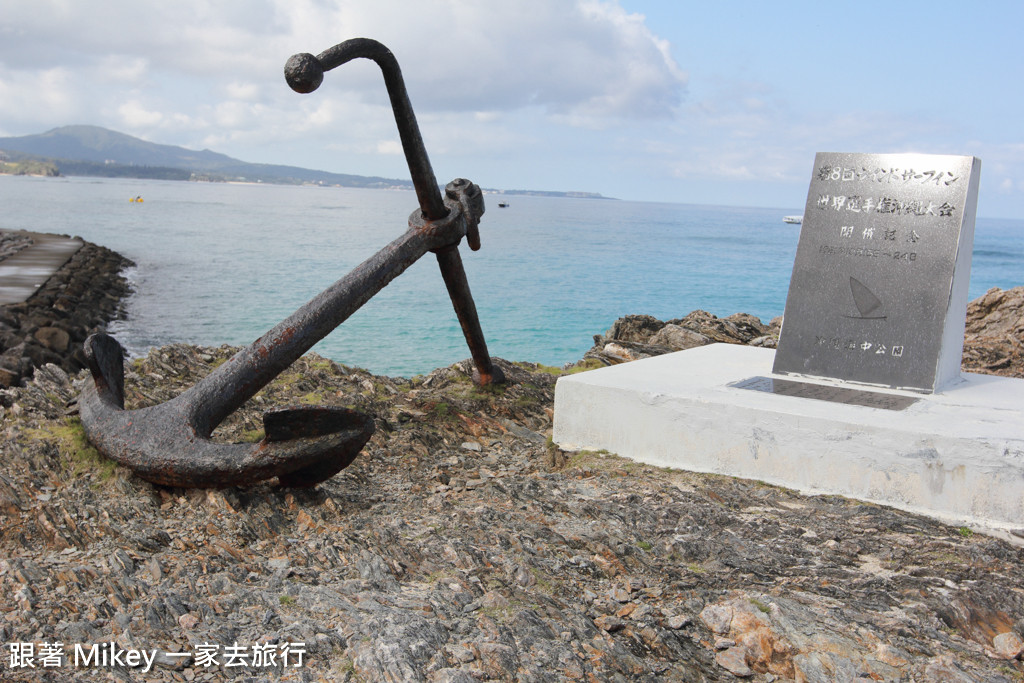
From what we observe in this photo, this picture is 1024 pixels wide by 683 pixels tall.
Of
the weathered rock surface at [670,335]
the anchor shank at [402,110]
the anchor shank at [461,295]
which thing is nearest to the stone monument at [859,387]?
the anchor shank at [461,295]

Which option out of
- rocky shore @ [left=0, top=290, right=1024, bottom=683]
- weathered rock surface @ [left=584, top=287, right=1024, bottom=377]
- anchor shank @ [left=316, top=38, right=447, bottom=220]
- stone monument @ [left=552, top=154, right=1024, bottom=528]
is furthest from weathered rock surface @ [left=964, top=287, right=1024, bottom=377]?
anchor shank @ [left=316, top=38, right=447, bottom=220]

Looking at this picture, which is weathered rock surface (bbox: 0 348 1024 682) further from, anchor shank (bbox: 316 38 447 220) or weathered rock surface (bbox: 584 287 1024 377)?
weathered rock surface (bbox: 584 287 1024 377)

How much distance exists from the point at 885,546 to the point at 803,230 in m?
2.37

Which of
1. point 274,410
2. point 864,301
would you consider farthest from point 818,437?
point 274,410

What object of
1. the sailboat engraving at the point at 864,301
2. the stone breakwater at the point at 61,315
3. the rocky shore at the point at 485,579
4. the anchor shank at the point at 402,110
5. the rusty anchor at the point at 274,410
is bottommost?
the stone breakwater at the point at 61,315

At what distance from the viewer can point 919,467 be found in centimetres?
332

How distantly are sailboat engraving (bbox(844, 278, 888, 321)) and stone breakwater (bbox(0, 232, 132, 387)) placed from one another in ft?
19.1

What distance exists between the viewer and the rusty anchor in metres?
2.99

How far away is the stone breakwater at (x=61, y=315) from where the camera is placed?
9.14 m

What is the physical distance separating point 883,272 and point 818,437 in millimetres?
1531

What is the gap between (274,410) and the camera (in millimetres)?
2949

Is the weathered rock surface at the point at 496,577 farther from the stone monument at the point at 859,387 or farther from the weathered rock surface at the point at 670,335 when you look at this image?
the weathered rock surface at the point at 670,335

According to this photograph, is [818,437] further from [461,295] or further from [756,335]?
[756,335]

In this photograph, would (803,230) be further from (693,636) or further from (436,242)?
(693,636)
